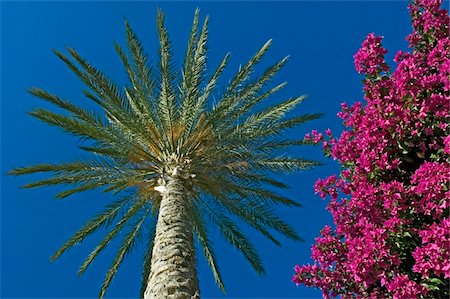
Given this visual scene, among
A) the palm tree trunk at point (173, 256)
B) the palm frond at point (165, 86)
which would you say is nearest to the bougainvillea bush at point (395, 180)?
the palm tree trunk at point (173, 256)

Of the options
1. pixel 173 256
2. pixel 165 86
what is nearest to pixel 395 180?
pixel 173 256

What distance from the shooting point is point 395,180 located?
619 cm

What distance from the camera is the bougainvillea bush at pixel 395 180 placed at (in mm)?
5645

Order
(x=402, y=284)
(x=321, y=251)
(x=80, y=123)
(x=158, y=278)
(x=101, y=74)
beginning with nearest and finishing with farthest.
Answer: (x=402, y=284) < (x=321, y=251) < (x=158, y=278) < (x=80, y=123) < (x=101, y=74)

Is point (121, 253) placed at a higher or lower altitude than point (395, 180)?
higher

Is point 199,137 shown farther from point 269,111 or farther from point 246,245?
point 246,245

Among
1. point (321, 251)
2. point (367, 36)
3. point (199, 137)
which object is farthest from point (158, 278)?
point (367, 36)

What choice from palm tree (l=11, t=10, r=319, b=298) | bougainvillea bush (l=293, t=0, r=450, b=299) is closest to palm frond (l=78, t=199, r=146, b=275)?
palm tree (l=11, t=10, r=319, b=298)

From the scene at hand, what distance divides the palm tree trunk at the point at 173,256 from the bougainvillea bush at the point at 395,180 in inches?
63.7

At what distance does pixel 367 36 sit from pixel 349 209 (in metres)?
2.72

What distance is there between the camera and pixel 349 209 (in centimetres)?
669

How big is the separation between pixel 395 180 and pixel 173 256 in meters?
3.44

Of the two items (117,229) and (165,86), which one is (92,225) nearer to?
(117,229)

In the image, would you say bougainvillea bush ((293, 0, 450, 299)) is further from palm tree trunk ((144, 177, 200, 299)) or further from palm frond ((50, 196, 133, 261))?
palm frond ((50, 196, 133, 261))
